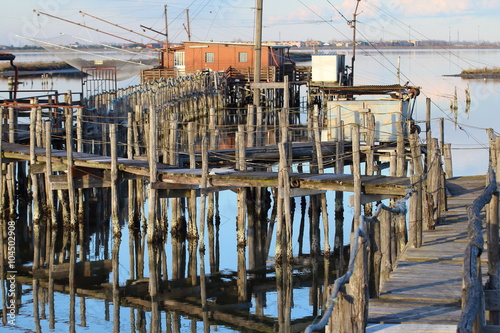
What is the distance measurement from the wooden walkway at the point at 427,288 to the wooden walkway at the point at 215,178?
2057mm

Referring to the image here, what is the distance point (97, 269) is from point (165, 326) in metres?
5.20

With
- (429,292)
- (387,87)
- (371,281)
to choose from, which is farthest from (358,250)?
(387,87)

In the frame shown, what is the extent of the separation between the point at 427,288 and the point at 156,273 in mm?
10183

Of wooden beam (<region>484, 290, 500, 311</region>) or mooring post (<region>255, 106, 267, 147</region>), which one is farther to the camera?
mooring post (<region>255, 106, 267, 147</region>)

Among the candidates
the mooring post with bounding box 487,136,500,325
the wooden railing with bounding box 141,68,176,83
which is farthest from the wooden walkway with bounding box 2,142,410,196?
the wooden railing with bounding box 141,68,176,83

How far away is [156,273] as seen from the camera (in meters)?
20.6

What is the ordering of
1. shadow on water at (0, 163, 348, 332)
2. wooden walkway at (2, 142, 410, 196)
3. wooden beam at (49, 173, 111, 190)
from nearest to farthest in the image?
shadow on water at (0, 163, 348, 332) → wooden walkway at (2, 142, 410, 196) → wooden beam at (49, 173, 111, 190)

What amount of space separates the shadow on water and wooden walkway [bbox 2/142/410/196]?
42.7 inches

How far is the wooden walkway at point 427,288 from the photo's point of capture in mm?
10219

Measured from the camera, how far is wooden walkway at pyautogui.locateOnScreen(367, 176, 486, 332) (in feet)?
33.5

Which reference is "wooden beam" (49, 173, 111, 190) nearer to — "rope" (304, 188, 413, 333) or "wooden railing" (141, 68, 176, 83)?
"rope" (304, 188, 413, 333)

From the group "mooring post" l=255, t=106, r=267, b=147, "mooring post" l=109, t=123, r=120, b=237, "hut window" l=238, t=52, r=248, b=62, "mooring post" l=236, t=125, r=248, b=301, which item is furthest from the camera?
"hut window" l=238, t=52, r=248, b=62

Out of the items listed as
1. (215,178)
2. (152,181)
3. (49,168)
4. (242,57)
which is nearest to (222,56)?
(242,57)

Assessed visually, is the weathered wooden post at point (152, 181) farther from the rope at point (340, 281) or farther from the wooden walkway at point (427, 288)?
the rope at point (340, 281)
